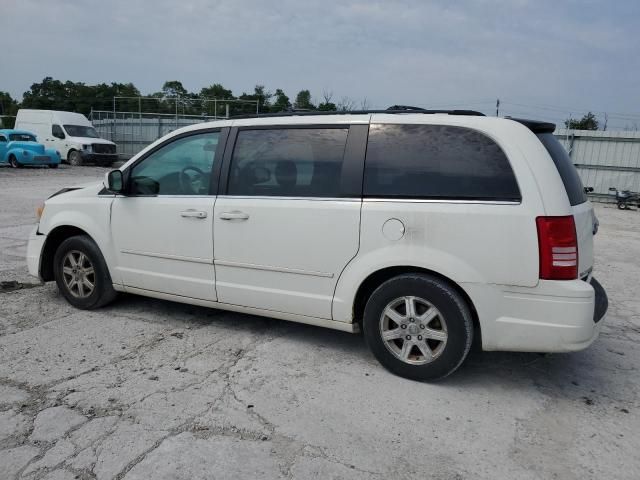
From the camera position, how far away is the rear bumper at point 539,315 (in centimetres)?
320

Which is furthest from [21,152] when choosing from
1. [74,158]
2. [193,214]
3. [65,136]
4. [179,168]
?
[193,214]

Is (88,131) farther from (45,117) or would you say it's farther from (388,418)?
(388,418)

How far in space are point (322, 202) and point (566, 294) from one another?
1681 mm

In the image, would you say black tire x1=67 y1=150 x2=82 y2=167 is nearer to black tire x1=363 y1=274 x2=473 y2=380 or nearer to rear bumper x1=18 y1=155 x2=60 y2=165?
rear bumper x1=18 y1=155 x2=60 y2=165

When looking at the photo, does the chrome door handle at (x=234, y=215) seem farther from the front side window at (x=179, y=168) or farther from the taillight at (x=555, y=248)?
the taillight at (x=555, y=248)

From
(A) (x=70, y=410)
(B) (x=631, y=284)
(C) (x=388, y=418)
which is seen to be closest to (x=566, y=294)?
(C) (x=388, y=418)

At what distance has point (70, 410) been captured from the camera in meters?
3.17

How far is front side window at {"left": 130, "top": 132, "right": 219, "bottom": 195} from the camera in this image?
4395 millimetres

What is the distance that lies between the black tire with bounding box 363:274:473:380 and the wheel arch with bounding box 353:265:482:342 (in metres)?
0.04

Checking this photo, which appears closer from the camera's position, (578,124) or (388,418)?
(388,418)

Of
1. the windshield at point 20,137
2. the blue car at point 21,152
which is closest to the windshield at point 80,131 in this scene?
the windshield at point 20,137

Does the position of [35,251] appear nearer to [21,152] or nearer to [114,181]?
[114,181]

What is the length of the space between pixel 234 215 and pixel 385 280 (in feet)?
4.13

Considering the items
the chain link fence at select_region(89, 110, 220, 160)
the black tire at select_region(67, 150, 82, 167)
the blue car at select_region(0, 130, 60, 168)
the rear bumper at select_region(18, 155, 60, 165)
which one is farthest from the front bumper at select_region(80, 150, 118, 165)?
the rear bumper at select_region(18, 155, 60, 165)
